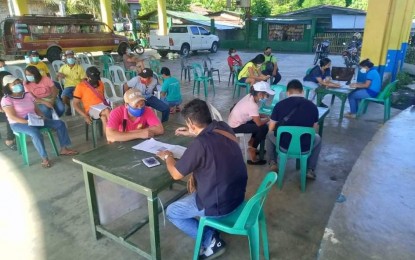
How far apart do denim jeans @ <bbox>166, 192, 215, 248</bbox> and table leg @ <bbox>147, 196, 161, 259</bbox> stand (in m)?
0.15

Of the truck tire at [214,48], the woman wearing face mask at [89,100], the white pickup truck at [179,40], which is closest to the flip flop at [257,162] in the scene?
the woman wearing face mask at [89,100]

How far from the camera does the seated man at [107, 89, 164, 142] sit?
8.99 feet

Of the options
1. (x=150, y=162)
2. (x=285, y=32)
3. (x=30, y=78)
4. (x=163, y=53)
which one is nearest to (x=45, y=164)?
(x=30, y=78)

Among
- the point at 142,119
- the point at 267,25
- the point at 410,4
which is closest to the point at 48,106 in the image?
the point at 142,119

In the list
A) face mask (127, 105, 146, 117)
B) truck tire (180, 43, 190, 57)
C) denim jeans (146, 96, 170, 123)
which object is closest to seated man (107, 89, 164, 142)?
face mask (127, 105, 146, 117)

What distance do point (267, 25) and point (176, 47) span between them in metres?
7.27

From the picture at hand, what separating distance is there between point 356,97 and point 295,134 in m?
3.24

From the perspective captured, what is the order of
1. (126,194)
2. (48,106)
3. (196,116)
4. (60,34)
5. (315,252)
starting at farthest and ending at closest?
(60,34)
(48,106)
(126,194)
(315,252)
(196,116)

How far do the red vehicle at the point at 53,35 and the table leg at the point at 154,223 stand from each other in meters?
12.1

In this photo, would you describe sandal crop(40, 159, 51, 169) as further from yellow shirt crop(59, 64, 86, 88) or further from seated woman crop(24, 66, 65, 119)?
yellow shirt crop(59, 64, 86, 88)

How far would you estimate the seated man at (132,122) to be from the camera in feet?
8.99

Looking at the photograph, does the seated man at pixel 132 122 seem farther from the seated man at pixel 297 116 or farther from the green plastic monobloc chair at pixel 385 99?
the green plastic monobloc chair at pixel 385 99

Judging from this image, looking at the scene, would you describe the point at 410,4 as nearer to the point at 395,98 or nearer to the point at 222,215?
the point at 395,98

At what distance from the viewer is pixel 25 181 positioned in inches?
141
